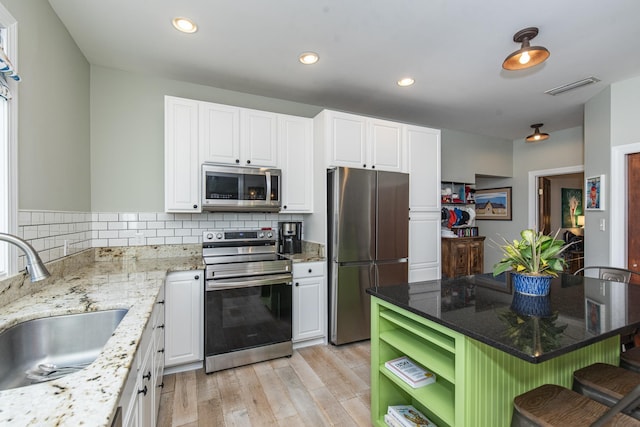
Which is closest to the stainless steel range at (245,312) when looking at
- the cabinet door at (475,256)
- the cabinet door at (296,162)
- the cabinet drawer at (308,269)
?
the cabinet drawer at (308,269)

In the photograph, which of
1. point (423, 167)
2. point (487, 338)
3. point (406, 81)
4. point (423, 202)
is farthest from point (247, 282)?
point (406, 81)

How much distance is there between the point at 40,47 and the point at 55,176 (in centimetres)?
78

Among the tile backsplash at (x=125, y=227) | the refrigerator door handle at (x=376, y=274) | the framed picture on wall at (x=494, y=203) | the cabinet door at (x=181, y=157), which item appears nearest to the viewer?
the tile backsplash at (x=125, y=227)

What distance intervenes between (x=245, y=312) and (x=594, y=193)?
402 centimetres

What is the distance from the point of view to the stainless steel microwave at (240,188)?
2652mm

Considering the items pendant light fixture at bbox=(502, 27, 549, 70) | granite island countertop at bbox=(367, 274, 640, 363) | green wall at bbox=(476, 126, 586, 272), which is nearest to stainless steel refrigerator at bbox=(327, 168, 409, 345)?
granite island countertop at bbox=(367, 274, 640, 363)

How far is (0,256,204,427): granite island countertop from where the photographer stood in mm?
662

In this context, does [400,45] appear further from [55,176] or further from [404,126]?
[55,176]

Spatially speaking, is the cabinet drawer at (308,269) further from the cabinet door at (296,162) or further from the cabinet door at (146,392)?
the cabinet door at (146,392)

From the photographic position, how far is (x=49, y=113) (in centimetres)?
188

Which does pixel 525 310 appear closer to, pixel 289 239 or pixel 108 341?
pixel 108 341

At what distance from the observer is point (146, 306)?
54.6 inches

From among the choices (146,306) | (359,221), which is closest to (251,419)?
(146,306)

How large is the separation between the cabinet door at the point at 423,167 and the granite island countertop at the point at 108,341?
2.45m
